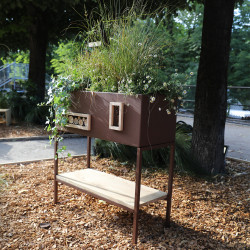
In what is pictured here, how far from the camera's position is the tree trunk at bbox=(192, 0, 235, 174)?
3980 millimetres

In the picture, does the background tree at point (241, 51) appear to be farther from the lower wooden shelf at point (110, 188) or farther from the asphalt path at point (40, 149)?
the lower wooden shelf at point (110, 188)

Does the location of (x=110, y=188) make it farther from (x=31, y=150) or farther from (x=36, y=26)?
(x=36, y=26)

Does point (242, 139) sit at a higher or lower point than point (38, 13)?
lower

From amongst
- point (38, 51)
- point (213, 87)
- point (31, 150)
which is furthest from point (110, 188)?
point (38, 51)

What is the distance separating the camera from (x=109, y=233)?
8.20 ft

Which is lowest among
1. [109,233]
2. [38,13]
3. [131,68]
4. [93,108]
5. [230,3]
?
[109,233]

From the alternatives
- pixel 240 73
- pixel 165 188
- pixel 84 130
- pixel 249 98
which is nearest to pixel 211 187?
pixel 165 188

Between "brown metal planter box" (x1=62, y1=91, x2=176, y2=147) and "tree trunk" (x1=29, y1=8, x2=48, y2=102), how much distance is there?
7.33 m

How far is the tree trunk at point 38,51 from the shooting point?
919 centimetres

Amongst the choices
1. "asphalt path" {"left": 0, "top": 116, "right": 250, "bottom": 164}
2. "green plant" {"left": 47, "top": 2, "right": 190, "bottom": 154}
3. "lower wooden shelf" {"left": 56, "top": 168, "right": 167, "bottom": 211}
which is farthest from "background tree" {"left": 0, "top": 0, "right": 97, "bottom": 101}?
"lower wooden shelf" {"left": 56, "top": 168, "right": 167, "bottom": 211}

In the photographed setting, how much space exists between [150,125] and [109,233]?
1040mm

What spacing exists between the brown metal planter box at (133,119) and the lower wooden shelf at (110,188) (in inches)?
20.7

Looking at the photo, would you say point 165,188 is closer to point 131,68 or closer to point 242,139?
point 131,68

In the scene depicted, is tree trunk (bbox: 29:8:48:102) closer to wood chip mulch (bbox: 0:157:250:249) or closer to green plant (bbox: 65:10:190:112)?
wood chip mulch (bbox: 0:157:250:249)
